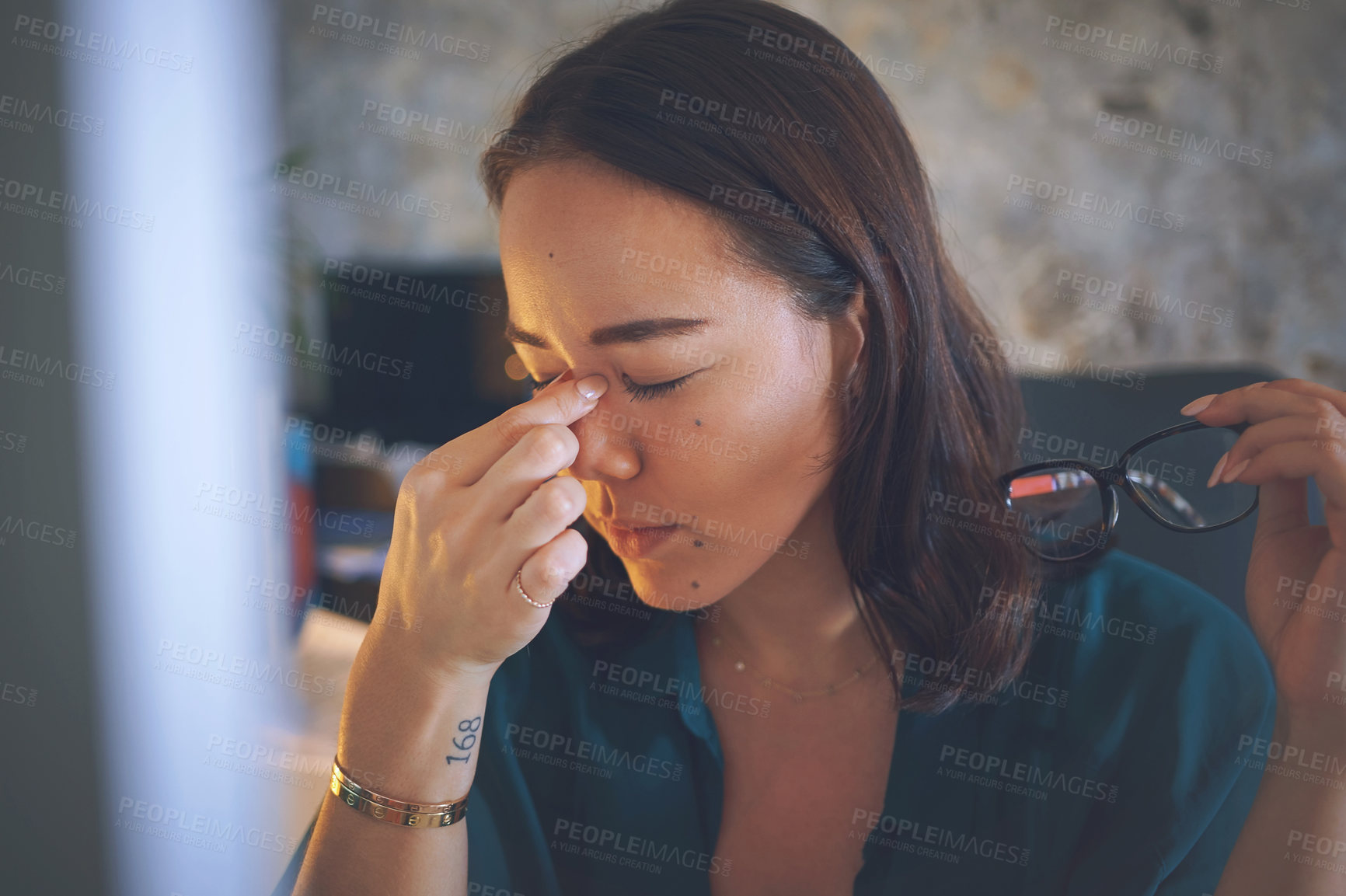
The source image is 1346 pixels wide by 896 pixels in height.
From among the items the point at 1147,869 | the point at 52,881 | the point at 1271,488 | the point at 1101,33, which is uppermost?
the point at 1101,33

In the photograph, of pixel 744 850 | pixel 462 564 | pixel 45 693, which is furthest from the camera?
pixel 45 693

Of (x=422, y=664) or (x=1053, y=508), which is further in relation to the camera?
(x=1053, y=508)

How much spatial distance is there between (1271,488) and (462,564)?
0.84 m

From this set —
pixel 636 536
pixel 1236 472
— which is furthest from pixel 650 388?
pixel 1236 472

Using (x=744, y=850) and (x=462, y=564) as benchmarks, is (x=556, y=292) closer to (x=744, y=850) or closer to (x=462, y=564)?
(x=462, y=564)

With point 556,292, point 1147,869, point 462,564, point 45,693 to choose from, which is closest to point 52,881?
point 45,693

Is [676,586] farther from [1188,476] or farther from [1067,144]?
[1067,144]

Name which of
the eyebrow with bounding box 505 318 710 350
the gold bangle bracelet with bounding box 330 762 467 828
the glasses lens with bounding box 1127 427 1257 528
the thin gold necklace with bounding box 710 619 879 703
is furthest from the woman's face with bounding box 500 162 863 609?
the glasses lens with bounding box 1127 427 1257 528

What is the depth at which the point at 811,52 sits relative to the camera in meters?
0.80

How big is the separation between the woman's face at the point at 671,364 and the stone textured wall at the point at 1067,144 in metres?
0.77

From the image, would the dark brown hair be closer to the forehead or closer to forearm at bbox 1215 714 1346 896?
the forehead

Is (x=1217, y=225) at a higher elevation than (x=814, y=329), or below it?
higher

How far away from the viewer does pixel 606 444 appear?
79 cm

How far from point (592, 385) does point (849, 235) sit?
1.02ft
